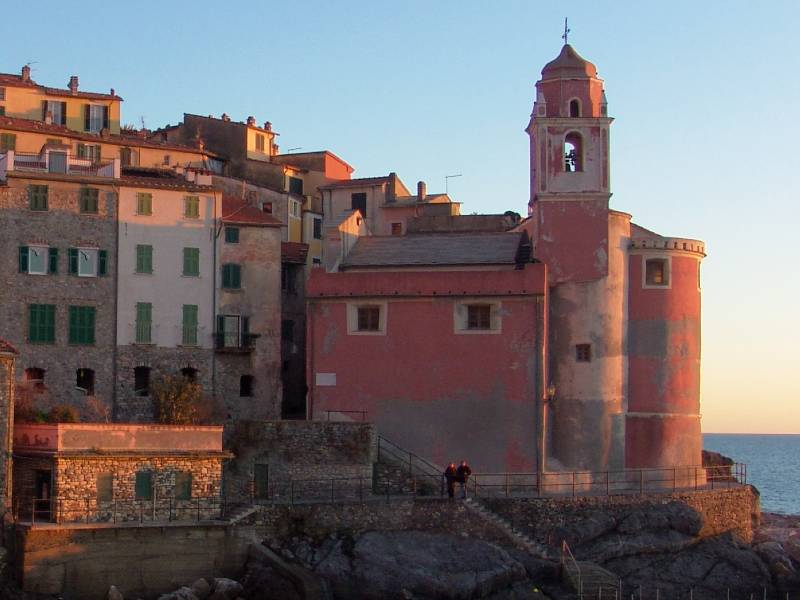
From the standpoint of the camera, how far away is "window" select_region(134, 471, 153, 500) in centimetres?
4409

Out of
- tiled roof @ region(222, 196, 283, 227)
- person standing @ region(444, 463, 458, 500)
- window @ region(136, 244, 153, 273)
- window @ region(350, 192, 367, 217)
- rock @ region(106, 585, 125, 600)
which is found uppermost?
window @ region(350, 192, 367, 217)

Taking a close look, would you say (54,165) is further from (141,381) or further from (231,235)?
(141,381)

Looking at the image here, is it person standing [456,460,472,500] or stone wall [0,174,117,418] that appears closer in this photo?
person standing [456,460,472,500]

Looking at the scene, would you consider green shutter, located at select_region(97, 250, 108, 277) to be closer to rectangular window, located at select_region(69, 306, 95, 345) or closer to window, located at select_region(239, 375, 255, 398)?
rectangular window, located at select_region(69, 306, 95, 345)

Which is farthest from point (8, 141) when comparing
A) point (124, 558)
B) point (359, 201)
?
point (124, 558)

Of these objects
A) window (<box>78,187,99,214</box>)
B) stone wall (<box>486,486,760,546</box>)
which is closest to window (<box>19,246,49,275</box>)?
window (<box>78,187,99,214</box>)

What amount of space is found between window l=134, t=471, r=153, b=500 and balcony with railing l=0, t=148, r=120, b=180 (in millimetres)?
14101

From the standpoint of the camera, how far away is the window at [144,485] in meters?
44.1

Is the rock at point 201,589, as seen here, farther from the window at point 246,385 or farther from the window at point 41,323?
the window at point 246,385

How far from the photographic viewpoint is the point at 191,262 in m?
55.5

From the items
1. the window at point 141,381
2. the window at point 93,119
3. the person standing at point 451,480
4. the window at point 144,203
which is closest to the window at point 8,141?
the window at point 93,119

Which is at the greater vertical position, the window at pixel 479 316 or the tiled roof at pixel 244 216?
the tiled roof at pixel 244 216

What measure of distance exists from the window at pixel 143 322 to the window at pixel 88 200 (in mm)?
3814

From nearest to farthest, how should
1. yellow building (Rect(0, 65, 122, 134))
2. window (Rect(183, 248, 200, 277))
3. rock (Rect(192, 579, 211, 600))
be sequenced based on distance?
rock (Rect(192, 579, 211, 600)), window (Rect(183, 248, 200, 277)), yellow building (Rect(0, 65, 122, 134))
